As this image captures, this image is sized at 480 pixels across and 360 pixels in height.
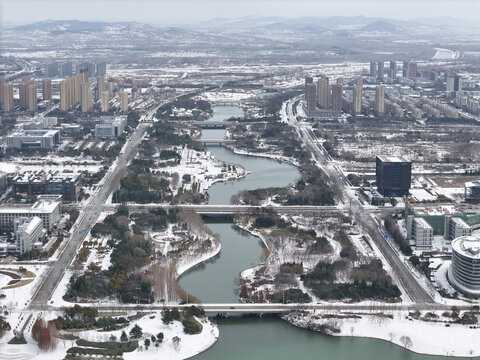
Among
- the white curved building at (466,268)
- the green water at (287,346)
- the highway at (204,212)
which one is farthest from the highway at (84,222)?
the white curved building at (466,268)

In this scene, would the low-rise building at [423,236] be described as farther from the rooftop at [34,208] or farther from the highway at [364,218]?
the rooftop at [34,208]

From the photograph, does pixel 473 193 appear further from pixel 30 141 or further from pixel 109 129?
pixel 30 141

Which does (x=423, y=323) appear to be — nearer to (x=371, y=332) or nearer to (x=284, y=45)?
(x=371, y=332)

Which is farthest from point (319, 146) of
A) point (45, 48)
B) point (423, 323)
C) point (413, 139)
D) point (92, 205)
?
point (45, 48)

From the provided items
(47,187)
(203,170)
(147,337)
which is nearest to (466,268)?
(147,337)

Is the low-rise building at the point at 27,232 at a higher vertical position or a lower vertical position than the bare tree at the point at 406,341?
higher

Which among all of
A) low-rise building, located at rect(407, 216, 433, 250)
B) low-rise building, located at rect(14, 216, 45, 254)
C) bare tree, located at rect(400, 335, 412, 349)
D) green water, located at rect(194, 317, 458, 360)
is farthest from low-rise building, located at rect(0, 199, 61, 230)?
bare tree, located at rect(400, 335, 412, 349)
